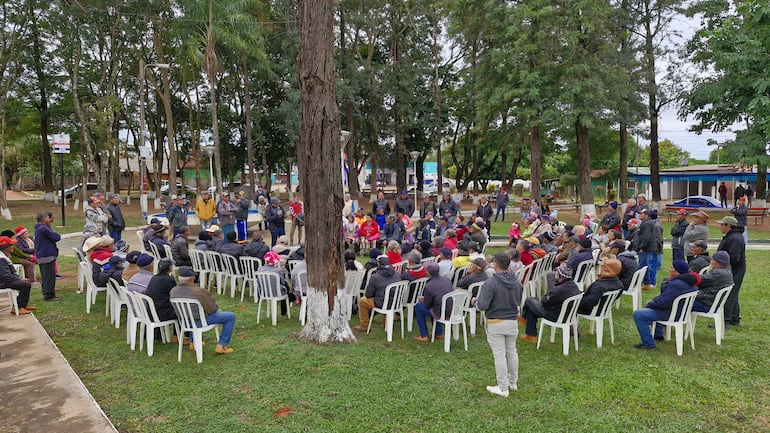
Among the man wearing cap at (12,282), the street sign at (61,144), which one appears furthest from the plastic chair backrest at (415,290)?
the street sign at (61,144)

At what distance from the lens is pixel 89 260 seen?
7.68 m

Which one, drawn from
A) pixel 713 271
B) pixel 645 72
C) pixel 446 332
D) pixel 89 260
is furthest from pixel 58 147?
pixel 645 72

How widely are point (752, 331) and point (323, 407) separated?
5.85 metres

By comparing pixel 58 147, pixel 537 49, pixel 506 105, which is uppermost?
pixel 537 49

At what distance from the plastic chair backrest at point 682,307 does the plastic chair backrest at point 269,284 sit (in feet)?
16.2

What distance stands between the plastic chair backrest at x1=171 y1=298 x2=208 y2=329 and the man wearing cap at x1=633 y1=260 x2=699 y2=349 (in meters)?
5.07

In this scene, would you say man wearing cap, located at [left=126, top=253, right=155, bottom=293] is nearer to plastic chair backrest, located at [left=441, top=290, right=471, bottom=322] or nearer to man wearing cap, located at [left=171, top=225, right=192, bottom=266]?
man wearing cap, located at [left=171, top=225, right=192, bottom=266]

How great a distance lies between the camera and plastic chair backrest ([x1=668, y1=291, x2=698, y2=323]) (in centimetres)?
562

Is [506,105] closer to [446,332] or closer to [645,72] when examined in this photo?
[645,72]

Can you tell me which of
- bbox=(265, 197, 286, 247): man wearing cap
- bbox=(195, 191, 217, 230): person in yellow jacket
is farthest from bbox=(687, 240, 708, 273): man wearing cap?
bbox=(195, 191, 217, 230): person in yellow jacket

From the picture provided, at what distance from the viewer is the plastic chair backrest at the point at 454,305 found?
587cm

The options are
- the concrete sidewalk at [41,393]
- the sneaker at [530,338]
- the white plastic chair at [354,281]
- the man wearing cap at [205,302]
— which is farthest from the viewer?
the white plastic chair at [354,281]

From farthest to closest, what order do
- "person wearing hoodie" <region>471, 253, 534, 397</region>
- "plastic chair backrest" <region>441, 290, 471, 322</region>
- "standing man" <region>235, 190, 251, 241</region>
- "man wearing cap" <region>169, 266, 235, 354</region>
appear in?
1. "standing man" <region>235, 190, 251, 241</region>
2. "plastic chair backrest" <region>441, 290, 471, 322</region>
3. "man wearing cap" <region>169, 266, 235, 354</region>
4. "person wearing hoodie" <region>471, 253, 534, 397</region>

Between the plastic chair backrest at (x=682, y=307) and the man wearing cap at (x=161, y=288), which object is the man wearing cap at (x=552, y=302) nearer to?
the plastic chair backrest at (x=682, y=307)
